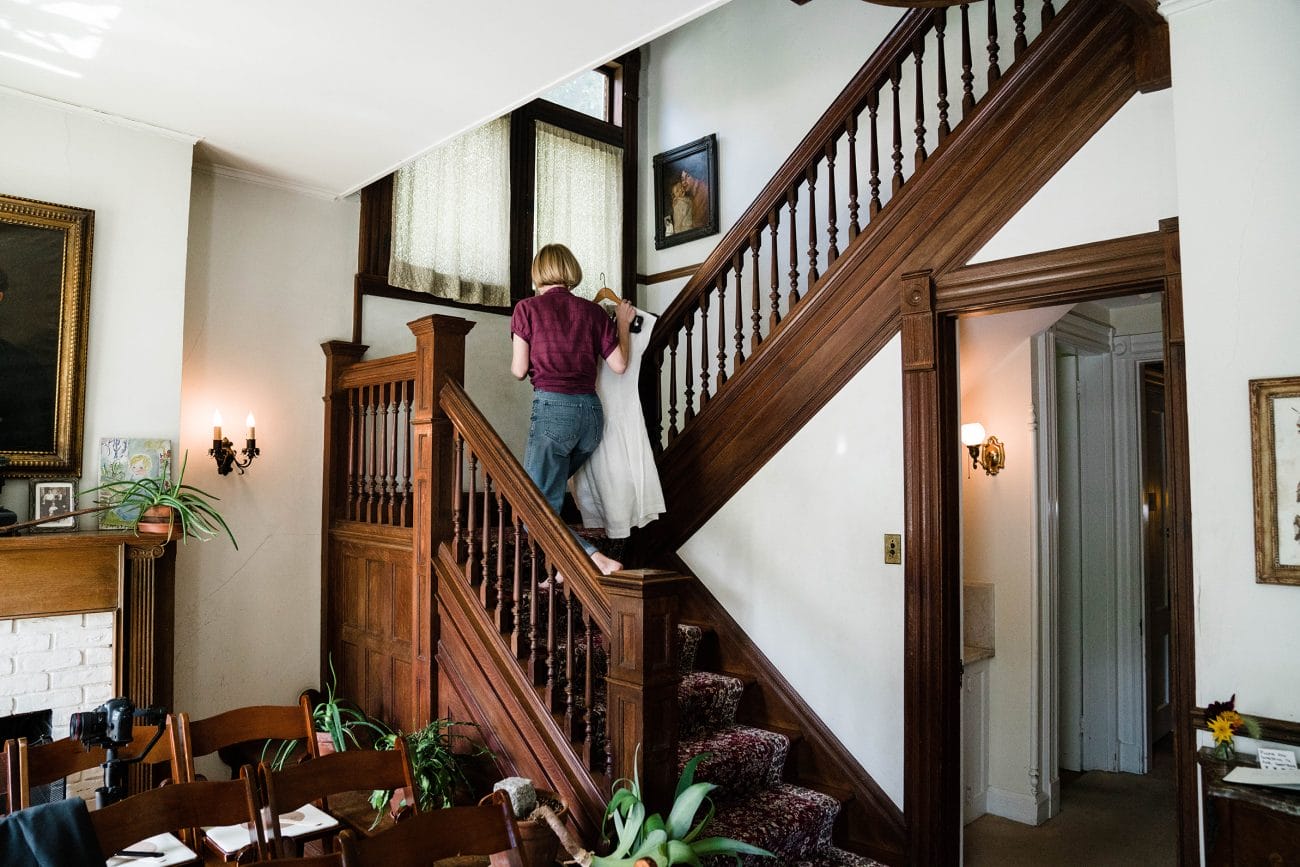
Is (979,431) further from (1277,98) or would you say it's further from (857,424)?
(1277,98)

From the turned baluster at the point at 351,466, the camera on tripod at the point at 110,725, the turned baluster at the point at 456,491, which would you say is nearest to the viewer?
the camera on tripod at the point at 110,725

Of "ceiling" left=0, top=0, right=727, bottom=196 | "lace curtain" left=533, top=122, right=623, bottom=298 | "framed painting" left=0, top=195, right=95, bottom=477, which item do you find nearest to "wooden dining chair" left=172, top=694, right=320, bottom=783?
"framed painting" left=0, top=195, right=95, bottom=477

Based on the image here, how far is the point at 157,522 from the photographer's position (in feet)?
12.2

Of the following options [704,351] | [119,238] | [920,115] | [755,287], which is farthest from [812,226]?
[119,238]

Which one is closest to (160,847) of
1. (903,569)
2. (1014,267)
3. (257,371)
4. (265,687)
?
(265,687)

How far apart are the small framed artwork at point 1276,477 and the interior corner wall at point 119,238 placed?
4.24m

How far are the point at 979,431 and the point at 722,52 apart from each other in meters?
3.01

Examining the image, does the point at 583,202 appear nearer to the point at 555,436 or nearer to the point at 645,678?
the point at 555,436

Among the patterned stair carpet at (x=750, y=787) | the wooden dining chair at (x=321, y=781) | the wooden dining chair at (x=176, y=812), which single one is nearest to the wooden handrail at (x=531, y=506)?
the patterned stair carpet at (x=750, y=787)

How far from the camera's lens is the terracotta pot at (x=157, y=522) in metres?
3.68

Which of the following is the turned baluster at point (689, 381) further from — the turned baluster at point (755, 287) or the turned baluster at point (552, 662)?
the turned baluster at point (552, 662)

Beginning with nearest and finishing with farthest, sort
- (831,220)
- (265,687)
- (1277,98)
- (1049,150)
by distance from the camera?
(1277,98)
(1049,150)
(831,220)
(265,687)

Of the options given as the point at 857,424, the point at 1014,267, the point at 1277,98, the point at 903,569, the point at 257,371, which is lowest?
the point at 903,569

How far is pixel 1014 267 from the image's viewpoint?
3.54 meters
